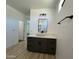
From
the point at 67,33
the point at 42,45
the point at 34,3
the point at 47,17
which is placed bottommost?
the point at 42,45

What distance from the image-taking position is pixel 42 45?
4.65 metres

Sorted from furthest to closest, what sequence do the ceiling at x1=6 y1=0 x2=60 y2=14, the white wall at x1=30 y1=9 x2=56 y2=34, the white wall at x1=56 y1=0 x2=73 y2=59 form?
the white wall at x1=30 y1=9 x2=56 y2=34 → the ceiling at x1=6 y1=0 x2=60 y2=14 → the white wall at x1=56 y1=0 x2=73 y2=59

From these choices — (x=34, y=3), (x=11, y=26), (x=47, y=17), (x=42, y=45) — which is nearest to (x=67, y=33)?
(x=42, y=45)

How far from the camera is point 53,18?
19.4ft

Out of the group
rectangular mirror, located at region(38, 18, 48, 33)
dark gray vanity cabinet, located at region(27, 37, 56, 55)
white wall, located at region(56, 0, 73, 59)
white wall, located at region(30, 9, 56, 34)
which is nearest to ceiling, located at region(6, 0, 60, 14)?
white wall, located at region(30, 9, 56, 34)

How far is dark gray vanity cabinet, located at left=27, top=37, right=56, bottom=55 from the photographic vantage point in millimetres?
4531

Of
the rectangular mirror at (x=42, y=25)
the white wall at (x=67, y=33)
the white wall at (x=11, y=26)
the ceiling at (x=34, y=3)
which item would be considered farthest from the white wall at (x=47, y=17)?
the white wall at (x=67, y=33)

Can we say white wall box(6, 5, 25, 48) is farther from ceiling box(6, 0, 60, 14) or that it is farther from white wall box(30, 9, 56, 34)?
white wall box(30, 9, 56, 34)

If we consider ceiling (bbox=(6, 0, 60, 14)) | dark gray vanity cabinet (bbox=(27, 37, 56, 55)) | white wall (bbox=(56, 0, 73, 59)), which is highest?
ceiling (bbox=(6, 0, 60, 14))

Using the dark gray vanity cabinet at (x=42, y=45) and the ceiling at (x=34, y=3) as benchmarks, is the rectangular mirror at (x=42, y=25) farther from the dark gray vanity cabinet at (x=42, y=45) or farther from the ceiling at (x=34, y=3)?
the dark gray vanity cabinet at (x=42, y=45)

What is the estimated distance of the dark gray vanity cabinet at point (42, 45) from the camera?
178 inches

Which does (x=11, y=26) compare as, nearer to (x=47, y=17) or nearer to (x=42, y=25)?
(x=42, y=25)
